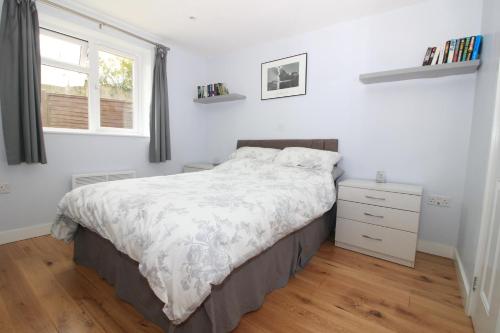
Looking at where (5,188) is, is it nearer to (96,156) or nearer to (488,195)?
(96,156)

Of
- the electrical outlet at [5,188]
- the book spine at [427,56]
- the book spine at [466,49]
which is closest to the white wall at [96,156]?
the electrical outlet at [5,188]

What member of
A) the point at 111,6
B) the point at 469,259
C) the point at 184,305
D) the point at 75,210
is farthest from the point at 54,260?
the point at 469,259

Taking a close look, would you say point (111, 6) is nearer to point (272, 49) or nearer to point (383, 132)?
point (272, 49)

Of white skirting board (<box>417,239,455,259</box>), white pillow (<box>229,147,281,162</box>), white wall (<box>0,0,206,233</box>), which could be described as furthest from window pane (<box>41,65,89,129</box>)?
white skirting board (<box>417,239,455,259</box>)

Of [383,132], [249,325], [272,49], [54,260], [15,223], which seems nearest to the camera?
[249,325]

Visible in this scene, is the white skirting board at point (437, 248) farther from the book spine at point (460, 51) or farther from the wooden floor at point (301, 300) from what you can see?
the book spine at point (460, 51)

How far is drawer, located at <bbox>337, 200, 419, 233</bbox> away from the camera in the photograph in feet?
6.19

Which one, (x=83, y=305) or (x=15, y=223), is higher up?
(x=15, y=223)

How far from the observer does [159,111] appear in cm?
316

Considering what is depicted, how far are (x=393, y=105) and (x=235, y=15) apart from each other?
191 cm

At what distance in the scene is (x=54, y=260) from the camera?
74.4 inches

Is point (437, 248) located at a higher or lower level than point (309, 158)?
lower

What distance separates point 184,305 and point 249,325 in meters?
0.54

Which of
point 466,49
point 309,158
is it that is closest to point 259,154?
point 309,158
